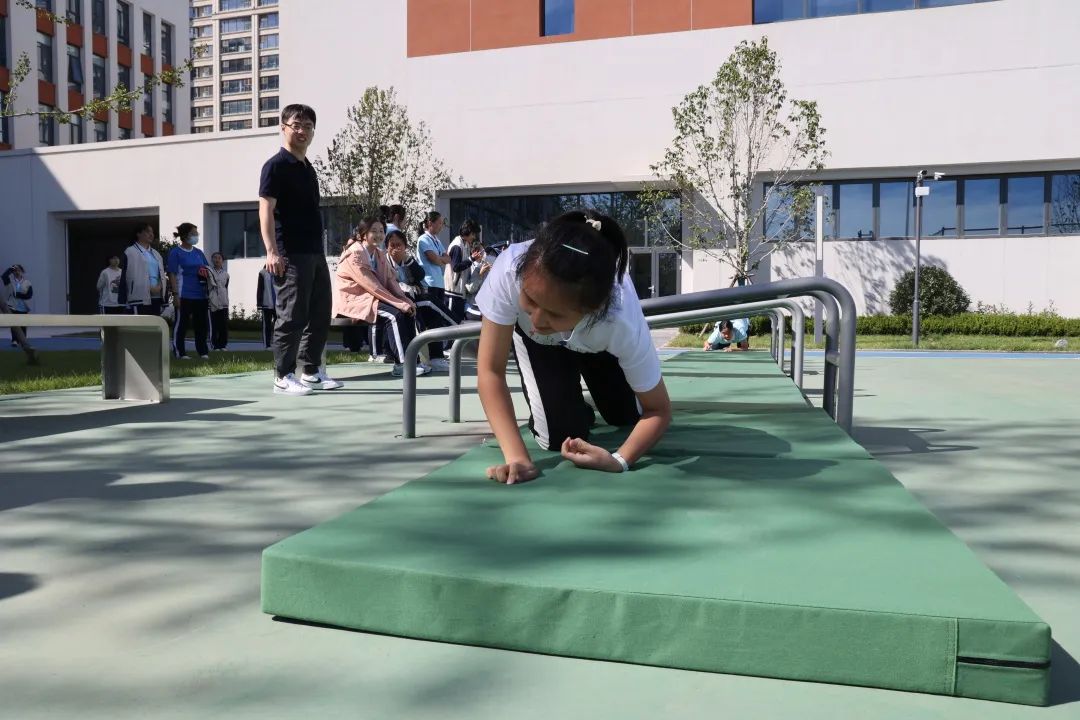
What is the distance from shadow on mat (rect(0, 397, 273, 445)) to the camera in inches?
201

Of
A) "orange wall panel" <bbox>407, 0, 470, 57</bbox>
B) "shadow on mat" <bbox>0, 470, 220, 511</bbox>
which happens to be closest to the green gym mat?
"shadow on mat" <bbox>0, 470, 220, 511</bbox>

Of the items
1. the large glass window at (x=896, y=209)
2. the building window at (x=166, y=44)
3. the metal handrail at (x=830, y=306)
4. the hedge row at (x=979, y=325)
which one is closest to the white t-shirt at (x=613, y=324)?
the metal handrail at (x=830, y=306)

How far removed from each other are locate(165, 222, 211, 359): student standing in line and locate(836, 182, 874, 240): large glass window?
16462mm

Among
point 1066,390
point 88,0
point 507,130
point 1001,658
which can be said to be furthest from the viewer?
point 88,0

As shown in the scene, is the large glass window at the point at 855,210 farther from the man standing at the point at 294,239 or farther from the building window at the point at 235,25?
the building window at the point at 235,25

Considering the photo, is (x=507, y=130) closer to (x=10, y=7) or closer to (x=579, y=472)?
(x=579, y=472)

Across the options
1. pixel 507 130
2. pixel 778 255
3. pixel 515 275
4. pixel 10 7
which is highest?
pixel 10 7

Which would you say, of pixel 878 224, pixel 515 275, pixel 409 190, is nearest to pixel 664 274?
pixel 878 224

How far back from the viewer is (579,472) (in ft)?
9.61

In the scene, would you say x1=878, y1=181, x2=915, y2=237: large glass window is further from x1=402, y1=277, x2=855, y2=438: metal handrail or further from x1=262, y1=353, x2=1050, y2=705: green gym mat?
x1=262, y1=353, x2=1050, y2=705: green gym mat

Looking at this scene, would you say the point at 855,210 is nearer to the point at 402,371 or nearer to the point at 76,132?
the point at 402,371

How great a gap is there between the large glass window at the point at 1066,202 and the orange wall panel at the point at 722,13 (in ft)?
→ 28.0

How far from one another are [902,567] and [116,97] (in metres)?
11.5

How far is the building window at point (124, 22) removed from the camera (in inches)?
1853
